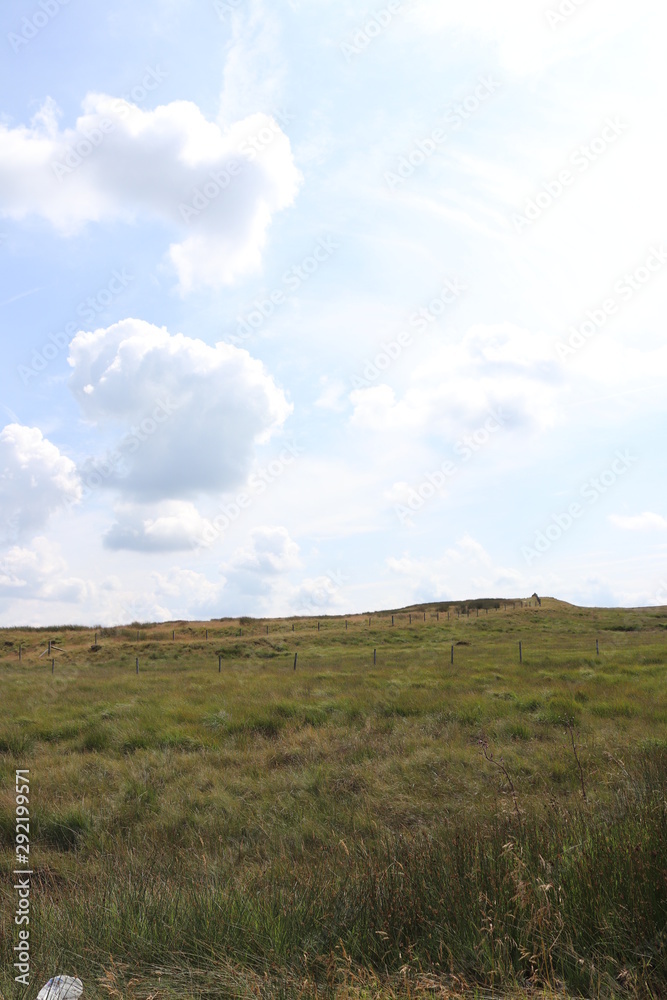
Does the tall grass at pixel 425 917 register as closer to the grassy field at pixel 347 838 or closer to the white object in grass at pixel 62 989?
the grassy field at pixel 347 838

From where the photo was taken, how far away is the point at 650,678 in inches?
728

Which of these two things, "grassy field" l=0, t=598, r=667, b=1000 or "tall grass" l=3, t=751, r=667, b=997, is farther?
"grassy field" l=0, t=598, r=667, b=1000

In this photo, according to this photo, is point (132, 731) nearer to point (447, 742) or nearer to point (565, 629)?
point (447, 742)

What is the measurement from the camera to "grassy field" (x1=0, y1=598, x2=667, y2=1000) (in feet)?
11.1

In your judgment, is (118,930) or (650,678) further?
(650,678)

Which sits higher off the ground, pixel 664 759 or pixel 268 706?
pixel 664 759

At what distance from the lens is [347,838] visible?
6.11 m

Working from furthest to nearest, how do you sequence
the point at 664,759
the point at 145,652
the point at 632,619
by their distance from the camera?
the point at 632,619, the point at 145,652, the point at 664,759

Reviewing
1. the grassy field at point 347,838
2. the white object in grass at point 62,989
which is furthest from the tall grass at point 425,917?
the white object in grass at point 62,989

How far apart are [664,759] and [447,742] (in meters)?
4.70

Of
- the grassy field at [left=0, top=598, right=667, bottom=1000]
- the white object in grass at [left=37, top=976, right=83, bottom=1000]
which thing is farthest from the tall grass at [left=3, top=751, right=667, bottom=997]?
the white object in grass at [left=37, top=976, right=83, bottom=1000]

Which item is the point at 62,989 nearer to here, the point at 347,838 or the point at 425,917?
the point at 425,917

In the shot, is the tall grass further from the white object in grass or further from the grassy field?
the white object in grass

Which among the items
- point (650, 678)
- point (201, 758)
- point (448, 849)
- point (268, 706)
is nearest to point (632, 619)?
point (650, 678)
